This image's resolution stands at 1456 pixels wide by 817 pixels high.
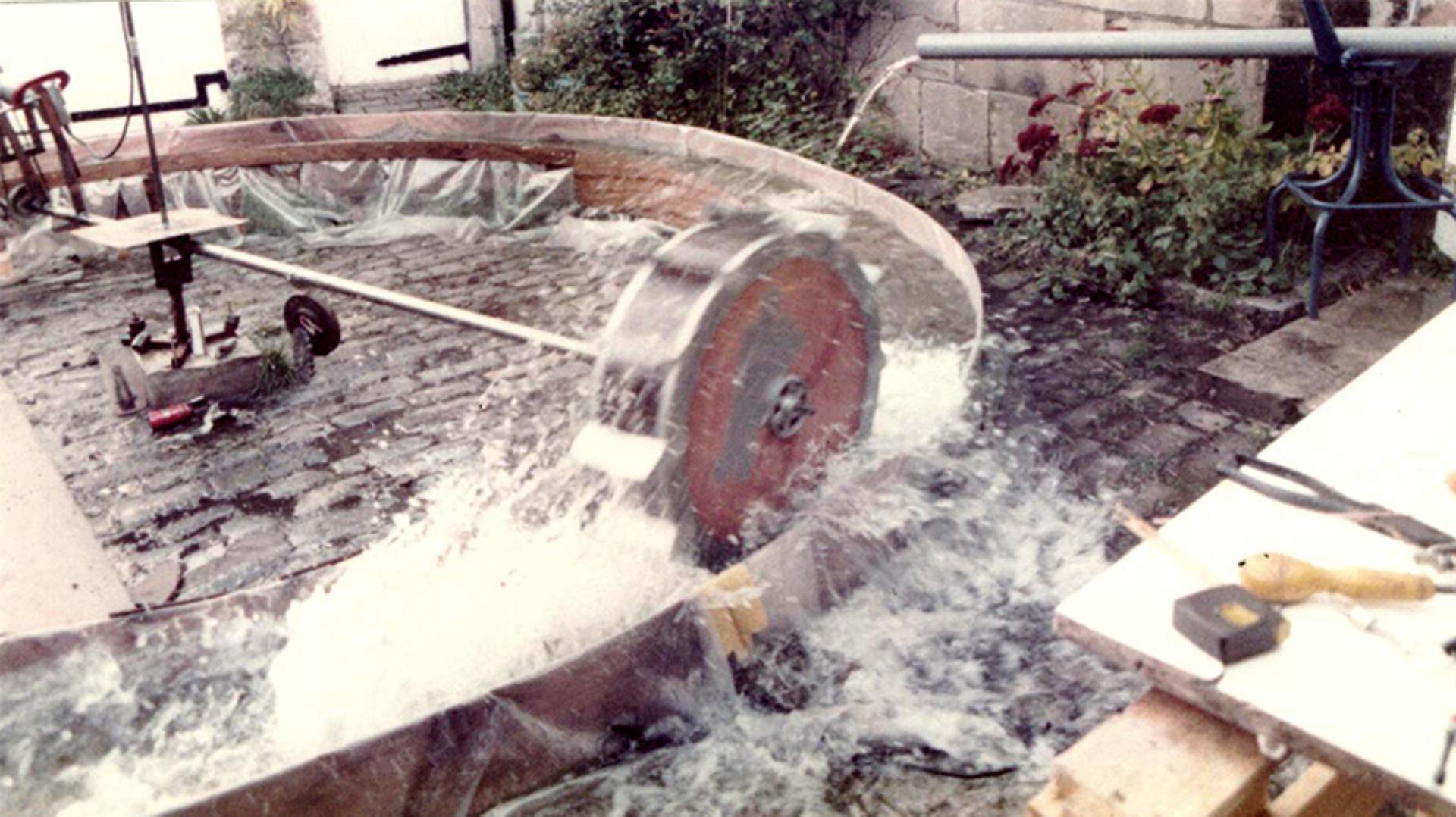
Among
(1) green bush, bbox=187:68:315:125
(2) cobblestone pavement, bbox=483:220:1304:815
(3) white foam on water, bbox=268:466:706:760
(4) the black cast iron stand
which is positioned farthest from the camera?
(1) green bush, bbox=187:68:315:125

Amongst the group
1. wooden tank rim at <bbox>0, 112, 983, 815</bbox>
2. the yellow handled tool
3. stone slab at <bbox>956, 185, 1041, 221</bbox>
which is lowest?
wooden tank rim at <bbox>0, 112, 983, 815</bbox>

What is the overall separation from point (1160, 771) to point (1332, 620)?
44 centimetres

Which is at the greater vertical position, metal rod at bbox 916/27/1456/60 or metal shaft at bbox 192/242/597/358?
metal rod at bbox 916/27/1456/60

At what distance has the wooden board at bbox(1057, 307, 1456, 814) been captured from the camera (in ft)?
6.82

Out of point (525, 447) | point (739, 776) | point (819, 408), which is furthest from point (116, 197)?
point (739, 776)

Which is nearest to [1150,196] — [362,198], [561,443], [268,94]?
[561,443]

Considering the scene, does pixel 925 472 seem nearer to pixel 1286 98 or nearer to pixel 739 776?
pixel 739 776

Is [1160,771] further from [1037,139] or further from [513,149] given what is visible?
[513,149]

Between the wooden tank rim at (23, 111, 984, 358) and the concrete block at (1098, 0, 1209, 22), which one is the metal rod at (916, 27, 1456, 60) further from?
the wooden tank rim at (23, 111, 984, 358)

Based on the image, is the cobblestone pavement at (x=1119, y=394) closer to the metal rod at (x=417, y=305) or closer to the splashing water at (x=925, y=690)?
the splashing water at (x=925, y=690)

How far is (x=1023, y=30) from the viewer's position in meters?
9.03

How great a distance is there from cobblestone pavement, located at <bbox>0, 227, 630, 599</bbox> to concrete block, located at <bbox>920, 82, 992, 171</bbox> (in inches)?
107

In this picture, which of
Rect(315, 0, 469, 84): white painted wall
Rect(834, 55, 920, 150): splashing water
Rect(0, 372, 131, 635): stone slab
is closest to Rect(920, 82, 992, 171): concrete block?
Rect(834, 55, 920, 150): splashing water

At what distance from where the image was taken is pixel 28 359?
26.0ft
